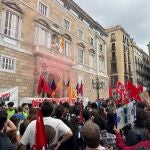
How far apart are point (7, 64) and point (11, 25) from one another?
3.19 m

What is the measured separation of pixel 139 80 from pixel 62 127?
50785mm

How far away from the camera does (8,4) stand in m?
17.3

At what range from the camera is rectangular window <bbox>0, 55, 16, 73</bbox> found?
16.3 m

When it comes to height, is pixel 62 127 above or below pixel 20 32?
below

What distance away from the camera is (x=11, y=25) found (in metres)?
17.6

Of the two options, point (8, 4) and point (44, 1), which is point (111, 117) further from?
point (44, 1)

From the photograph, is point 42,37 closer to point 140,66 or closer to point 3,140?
point 3,140

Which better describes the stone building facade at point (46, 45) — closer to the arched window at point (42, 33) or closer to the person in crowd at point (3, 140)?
the arched window at point (42, 33)

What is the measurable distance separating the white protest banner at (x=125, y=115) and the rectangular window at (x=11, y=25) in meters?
14.8

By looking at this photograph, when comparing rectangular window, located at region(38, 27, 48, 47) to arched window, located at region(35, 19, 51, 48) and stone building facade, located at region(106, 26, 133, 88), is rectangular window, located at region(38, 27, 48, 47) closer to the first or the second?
arched window, located at region(35, 19, 51, 48)

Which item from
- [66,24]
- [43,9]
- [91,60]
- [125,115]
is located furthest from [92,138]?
[91,60]

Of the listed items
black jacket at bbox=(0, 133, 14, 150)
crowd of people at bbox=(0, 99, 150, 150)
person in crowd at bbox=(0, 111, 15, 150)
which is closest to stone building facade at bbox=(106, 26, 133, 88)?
crowd of people at bbox=(0, 99, 150, 150)

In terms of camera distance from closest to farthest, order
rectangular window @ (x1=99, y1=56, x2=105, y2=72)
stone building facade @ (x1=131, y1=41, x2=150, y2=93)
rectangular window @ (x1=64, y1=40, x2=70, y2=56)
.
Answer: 1. rectangular window @ (x1=64, y1=40, x2=70, y2=56)
2. rectangular window @ (x1=99, y1=56, x2=105, y2=72)
3. stone building facade @ (x1=131, y1=41, x2=150, y2=93)

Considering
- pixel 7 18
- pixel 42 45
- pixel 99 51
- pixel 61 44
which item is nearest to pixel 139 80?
pixel 99 51
